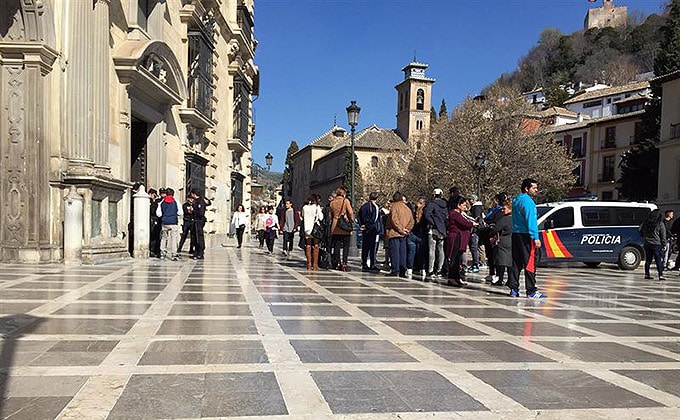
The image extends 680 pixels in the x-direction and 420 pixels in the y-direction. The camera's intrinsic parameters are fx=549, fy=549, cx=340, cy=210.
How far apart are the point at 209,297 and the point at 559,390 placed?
5.12 m

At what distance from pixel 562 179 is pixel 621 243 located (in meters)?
19.1

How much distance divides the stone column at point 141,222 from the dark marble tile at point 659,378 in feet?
39.1

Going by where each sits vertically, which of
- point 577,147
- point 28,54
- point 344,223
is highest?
point 577,147

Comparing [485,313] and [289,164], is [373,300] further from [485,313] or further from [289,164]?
[289,164]

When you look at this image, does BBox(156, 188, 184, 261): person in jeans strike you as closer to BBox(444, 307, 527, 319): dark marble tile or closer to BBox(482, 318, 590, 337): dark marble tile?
BBox(444, 307, 527, 319): dark marble tile

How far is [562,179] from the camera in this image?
34688mm

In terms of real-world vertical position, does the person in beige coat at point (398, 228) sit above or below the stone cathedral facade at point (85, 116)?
below

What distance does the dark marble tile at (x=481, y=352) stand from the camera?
186 inches

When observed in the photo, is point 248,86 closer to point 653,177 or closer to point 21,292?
point 21,292

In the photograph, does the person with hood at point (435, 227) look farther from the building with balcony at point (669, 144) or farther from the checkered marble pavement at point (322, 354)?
the building with balcony at point (669, 144)

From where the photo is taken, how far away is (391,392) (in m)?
3.78

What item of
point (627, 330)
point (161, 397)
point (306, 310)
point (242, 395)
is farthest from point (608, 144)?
point (161, 397)

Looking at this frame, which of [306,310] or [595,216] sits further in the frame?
[595,216]

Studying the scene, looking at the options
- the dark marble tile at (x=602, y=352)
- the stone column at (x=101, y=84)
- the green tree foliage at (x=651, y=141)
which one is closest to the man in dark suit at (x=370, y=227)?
the stone column at (x=101, y=84)
